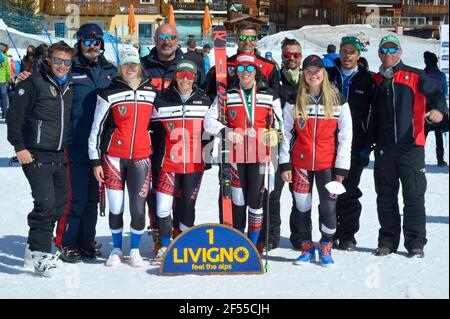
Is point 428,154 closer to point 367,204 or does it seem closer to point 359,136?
point 367,204

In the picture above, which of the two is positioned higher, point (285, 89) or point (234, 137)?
point (285, 89)

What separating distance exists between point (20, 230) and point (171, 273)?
218 centimetres

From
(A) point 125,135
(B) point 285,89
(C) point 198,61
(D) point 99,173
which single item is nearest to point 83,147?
(D) point 99,173

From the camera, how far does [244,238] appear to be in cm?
492

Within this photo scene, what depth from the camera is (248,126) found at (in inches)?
198

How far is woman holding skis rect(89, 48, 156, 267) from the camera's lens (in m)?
4.96

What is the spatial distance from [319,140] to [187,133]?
985 mm

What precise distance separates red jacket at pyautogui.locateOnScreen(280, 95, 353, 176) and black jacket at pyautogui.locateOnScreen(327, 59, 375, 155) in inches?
14.9

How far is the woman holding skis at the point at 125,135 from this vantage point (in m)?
4.96

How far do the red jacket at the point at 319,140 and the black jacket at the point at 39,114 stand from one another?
5.42ft

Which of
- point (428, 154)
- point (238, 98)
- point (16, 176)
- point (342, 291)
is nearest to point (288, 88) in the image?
point (238, 98)

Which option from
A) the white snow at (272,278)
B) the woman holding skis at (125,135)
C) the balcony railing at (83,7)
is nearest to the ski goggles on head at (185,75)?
the woman holding skis at (125,135)

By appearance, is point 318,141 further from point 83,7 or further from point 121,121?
point 83,7

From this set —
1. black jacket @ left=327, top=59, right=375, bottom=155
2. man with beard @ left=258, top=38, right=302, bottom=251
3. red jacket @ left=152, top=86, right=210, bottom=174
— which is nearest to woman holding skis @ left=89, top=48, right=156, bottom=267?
red jacket @ left=152, top=86, right=210, bottom=174
